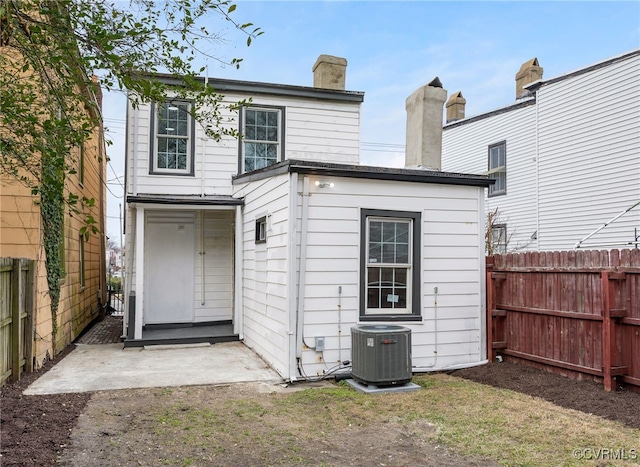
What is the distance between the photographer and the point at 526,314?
7.29 m

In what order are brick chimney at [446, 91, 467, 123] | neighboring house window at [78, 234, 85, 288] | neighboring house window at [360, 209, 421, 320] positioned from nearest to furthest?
neighboring house window at [360, 209, 421, 320] < neighboring house window at [78, 234, 85, 288] < brick chimney at [446, 91, 467, 123]

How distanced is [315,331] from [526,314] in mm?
3119

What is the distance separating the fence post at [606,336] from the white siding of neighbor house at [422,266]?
2044mm

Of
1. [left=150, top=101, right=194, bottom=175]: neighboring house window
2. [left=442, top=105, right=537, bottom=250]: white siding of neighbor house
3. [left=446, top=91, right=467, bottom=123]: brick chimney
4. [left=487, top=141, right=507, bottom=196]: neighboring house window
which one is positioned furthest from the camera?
[left=446, top=91, right=467, bottom=123]: brick chimney

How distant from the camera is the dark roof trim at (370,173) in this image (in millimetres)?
6851

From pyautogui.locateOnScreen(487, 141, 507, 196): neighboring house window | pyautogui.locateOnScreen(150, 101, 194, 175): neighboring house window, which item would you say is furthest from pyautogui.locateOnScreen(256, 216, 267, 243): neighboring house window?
pyautogui.locateOnScreen(487, 141, 507, 196): neighboring house window

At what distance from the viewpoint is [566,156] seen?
14.1m

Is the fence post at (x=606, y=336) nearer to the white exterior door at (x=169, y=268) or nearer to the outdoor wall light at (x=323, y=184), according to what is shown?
the outdoor wall light at (x=323, y=184)

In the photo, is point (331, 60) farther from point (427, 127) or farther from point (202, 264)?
point (202, 264)

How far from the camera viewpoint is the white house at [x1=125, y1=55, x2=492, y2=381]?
274 inches

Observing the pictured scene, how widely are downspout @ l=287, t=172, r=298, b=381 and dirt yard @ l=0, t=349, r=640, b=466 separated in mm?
639

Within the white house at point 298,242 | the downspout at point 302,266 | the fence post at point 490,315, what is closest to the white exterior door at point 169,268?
the white house at point 298,242

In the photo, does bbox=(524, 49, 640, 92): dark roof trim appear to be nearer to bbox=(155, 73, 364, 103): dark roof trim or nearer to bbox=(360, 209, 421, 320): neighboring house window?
bbox=(155, 73, 364, 103): dark roof trim

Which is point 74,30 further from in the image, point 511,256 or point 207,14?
point 511,256
